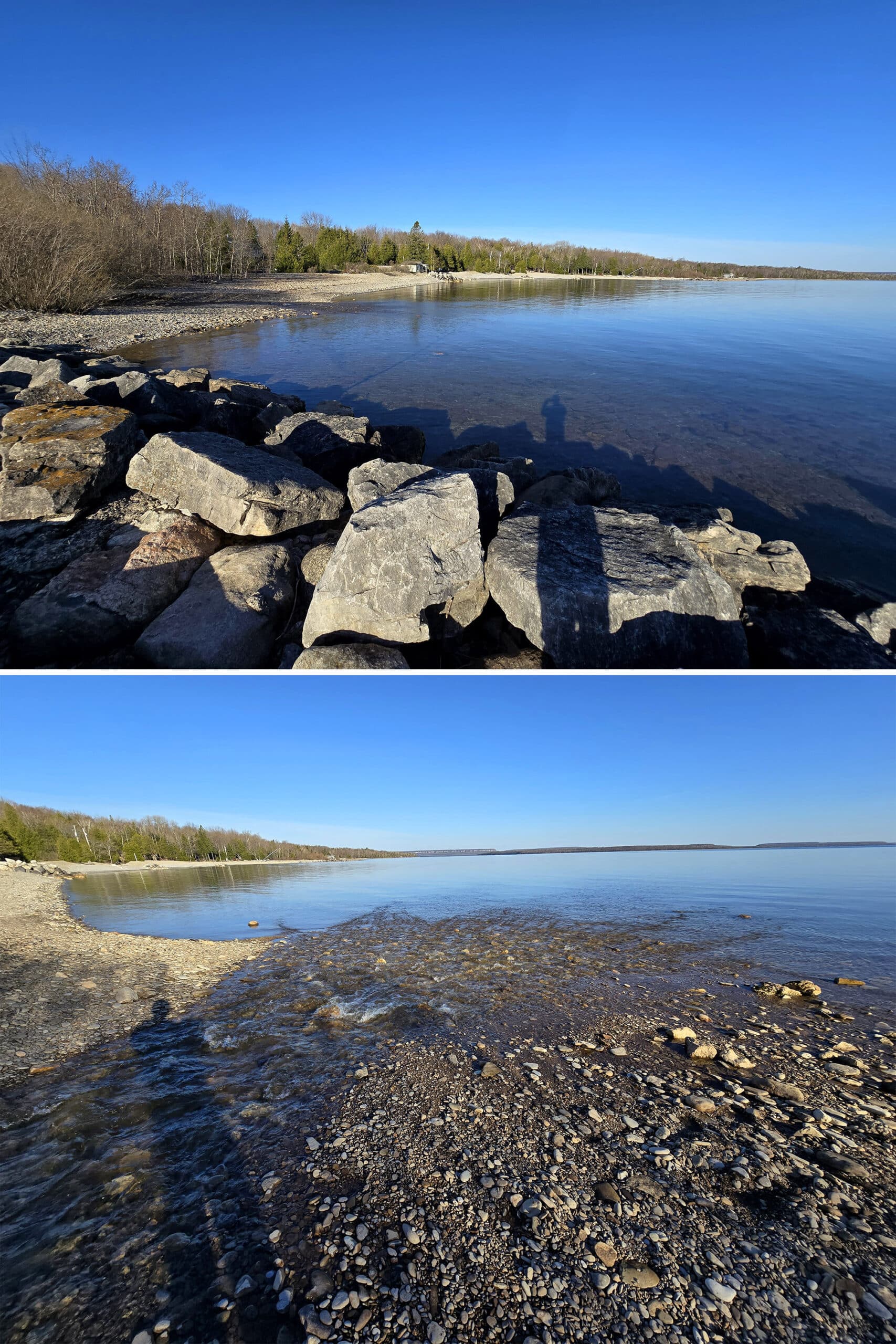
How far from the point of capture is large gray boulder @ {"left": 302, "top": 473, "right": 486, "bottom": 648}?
19.3 ft

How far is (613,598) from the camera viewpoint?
586cm

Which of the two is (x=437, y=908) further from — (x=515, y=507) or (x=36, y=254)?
(x=36, y=254)

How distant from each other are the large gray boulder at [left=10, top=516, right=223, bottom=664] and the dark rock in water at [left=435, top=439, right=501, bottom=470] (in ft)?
21.0

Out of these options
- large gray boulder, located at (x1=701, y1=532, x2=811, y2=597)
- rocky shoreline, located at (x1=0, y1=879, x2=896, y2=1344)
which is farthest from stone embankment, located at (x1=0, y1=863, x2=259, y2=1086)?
large gray boulder, located at (x1=701, y1=532, x2=811, y2=597)

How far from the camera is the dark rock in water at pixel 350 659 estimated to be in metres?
5.77

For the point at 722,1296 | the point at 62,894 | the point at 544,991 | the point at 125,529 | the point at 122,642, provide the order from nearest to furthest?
the point at 722,1296, the point at 544,991, the point at 122,642, the point at 125,529, the point at 62,894

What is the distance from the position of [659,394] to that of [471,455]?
36.0ft

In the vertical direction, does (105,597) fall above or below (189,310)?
below

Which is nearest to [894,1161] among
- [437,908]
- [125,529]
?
[125,529]

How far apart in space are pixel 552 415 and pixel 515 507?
10979mm

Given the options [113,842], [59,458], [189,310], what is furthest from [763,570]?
[113,842]

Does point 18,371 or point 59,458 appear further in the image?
point 18,371

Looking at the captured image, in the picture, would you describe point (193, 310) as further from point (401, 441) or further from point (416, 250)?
point (416, 250)

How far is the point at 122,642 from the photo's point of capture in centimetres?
675
